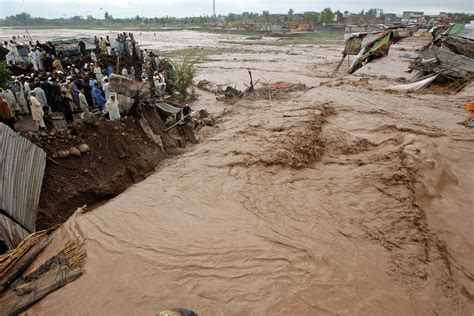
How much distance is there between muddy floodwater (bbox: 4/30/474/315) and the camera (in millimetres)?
3998

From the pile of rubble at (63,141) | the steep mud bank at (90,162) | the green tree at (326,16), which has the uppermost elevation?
the green tree at (326,16)

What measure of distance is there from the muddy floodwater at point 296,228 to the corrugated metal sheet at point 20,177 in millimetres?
952

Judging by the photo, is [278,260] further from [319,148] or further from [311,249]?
[319,148]

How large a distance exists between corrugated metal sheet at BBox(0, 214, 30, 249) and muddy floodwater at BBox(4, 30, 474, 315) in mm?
639

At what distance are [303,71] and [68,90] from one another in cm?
1893

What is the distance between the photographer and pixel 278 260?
14.6 feet

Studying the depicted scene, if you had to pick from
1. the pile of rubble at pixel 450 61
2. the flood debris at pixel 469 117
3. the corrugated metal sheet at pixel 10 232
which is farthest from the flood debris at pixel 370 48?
the corrugated metal sheet at pixel 10 232

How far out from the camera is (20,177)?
5.95 m

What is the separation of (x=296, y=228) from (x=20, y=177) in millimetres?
5358

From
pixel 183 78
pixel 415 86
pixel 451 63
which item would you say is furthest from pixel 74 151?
pixel 451 63

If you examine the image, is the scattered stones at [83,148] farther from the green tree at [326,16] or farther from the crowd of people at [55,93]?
the green tree at [326,16]

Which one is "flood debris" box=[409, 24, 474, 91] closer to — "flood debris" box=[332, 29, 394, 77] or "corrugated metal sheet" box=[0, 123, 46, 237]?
"flood debris" box=[332, 29, 394, 77]

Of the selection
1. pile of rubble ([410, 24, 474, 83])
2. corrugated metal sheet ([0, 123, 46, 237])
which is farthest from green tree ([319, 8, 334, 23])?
corrugated metal sheet ([0, 123, 46, 237])

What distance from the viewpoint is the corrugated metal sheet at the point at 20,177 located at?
552cm
